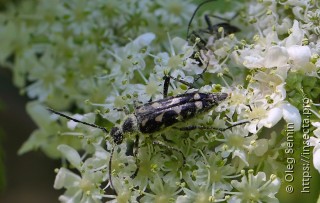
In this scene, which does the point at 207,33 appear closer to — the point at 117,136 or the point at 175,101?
the point at 175,101

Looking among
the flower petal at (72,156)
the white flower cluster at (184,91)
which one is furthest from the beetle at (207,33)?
the flower petal at (72,156)

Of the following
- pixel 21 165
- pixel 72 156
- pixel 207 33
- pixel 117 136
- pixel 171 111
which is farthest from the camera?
pixel 21 165

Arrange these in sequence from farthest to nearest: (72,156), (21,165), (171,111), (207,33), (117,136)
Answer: (21,165)
(207,33)
(72,156)
(117,136)
(171,111)

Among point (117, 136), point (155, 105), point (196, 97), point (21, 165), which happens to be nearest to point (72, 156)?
point (117, 136)

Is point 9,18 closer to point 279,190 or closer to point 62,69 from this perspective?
point 62,69

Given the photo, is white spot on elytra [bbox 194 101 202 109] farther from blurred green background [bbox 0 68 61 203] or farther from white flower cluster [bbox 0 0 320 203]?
blurred green background [bbox 0 68 61 203]

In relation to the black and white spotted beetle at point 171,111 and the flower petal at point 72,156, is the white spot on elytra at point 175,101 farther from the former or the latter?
the flower petal at point 72,156

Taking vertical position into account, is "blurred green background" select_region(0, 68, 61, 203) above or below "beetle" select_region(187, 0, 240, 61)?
above

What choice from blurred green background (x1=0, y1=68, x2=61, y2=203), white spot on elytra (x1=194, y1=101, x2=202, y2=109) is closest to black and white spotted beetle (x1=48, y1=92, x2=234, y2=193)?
white spot on elytra (x1=194, y1=101, x2=202, y2=109)
